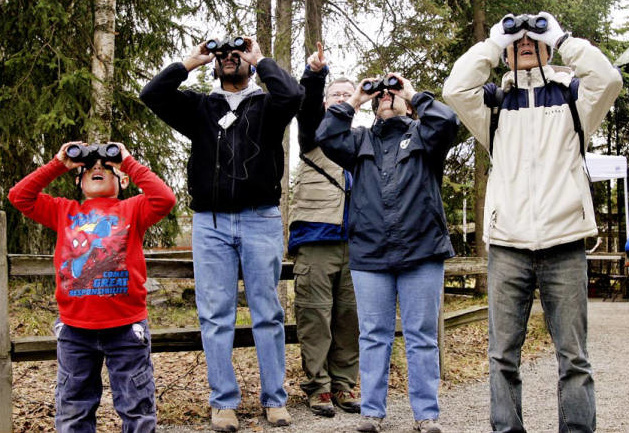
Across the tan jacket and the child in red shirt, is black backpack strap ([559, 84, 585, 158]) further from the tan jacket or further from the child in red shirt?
the child in red shirt

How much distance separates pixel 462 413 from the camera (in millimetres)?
4551

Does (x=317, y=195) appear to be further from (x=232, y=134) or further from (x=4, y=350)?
(x=4, y=350)

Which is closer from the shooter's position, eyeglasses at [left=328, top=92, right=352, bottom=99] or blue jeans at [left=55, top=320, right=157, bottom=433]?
blue jeans at [left=55, top=320, right=157, bottom=433]

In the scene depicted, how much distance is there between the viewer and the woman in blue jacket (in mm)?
3830

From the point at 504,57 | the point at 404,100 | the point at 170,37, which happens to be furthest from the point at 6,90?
the point at 504,57

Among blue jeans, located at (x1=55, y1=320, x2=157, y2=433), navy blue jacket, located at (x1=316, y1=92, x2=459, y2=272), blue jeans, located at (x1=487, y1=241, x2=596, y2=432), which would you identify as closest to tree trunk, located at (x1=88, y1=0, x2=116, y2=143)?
navy blue jacket, located at (x1=316, y1=92, x2=459, y2=272)

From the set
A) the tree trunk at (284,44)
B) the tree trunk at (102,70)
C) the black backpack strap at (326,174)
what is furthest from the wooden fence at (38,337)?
the tree trunk at (284,44)

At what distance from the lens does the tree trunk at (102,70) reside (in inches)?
273

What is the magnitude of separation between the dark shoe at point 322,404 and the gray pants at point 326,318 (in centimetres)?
4

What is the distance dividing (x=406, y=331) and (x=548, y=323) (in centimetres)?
88

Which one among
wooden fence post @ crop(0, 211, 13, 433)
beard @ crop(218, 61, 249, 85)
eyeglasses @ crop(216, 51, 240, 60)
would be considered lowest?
wooden fence post @ crop(0, 211, 13, 433)

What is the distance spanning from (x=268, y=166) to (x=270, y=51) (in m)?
5.16

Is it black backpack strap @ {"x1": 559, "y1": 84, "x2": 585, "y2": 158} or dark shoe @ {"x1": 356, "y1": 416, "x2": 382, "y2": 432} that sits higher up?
black backpack strap @ {"x1": 559, "y1": 84, "x2": 585, "y2": 158}

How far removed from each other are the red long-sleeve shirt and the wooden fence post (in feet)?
1.93
